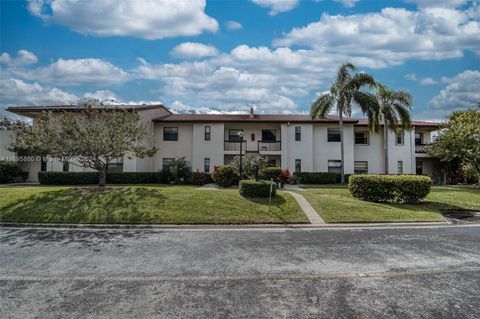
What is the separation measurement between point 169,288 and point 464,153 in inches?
1045

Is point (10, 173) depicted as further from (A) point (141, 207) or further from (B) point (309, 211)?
(B) point (309, 211)

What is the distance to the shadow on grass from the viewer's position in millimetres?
12070

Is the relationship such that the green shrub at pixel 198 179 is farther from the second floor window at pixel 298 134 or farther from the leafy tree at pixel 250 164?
the second floor window at pixel 298 134

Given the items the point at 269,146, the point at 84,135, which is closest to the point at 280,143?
the point at 269,146

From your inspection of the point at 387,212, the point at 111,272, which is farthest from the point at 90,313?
the point at 387,212

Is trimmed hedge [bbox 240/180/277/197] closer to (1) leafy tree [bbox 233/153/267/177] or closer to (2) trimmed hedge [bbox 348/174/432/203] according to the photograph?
(2) trimmed hedge [bbox 348/174/432/203]

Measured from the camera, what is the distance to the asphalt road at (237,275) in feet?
16.4

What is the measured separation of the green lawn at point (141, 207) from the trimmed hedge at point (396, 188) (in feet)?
14.8

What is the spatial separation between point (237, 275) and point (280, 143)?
23.3m

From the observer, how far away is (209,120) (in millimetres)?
28672

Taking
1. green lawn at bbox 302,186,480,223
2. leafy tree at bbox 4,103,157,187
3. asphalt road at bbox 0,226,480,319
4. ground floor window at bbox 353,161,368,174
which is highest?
leafy tree at bbox 4,103,157,187

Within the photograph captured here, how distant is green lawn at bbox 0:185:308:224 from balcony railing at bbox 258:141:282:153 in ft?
44.6

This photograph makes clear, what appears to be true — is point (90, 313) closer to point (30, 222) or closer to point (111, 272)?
point (111, 272)

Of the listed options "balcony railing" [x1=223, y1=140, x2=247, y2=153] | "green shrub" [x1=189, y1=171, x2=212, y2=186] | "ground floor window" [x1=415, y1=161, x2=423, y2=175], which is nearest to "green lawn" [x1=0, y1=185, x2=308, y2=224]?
"green shrub" [x1=189, y1=171, x2=212, y2=186]
